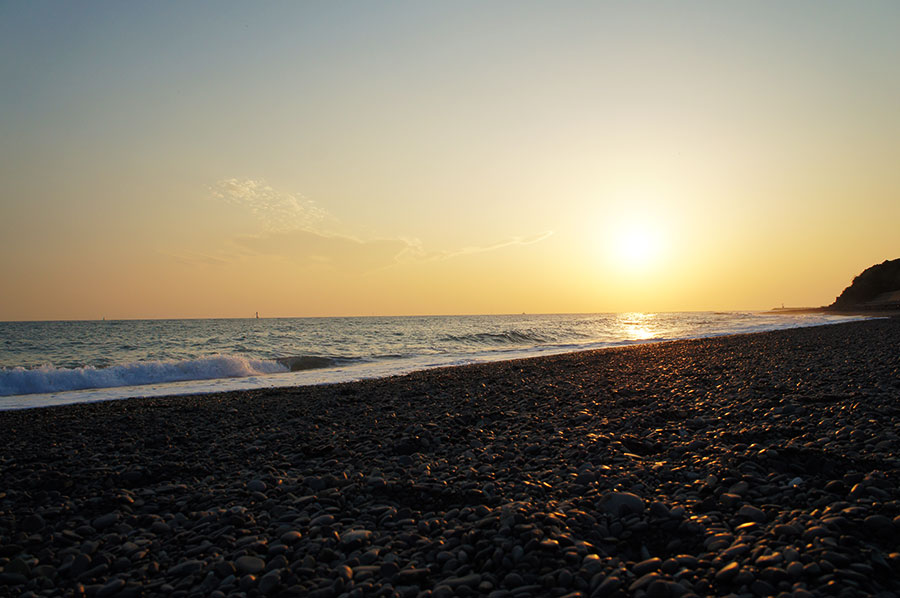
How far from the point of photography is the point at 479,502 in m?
4.68

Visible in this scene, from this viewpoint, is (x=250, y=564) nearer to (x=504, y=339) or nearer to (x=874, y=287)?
(x=504, y=339)

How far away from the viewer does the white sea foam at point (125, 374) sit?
17438 mm

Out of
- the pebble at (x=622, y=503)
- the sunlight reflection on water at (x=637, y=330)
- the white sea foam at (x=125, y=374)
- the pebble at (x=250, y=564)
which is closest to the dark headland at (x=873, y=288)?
the sunlight reflection on water at (x=637, y=330)

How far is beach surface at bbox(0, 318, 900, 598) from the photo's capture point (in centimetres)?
324

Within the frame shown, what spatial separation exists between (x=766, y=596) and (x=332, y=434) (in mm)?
6560

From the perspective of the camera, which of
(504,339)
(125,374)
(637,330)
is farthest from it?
(637,330)

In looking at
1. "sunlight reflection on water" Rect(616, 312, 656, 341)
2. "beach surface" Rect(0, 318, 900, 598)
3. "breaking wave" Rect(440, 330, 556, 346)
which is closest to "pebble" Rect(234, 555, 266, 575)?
"beach surface" Rect(0, 318, 900, 598)

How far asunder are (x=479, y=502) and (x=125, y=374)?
800 inches

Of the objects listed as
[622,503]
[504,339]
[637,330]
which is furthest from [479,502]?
[637,330]

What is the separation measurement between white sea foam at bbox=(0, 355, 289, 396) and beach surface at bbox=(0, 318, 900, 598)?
418 inches

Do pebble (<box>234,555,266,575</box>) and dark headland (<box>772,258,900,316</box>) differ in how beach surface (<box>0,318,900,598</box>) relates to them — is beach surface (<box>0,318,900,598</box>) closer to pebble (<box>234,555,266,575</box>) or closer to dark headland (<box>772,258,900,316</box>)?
pebble (<box>234,555,266,575</box>)

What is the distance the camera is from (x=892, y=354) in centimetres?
1419

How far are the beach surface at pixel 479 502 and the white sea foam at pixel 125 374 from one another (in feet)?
34.9

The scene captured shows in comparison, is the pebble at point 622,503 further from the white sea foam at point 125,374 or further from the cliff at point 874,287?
the cliff at point 874,287
